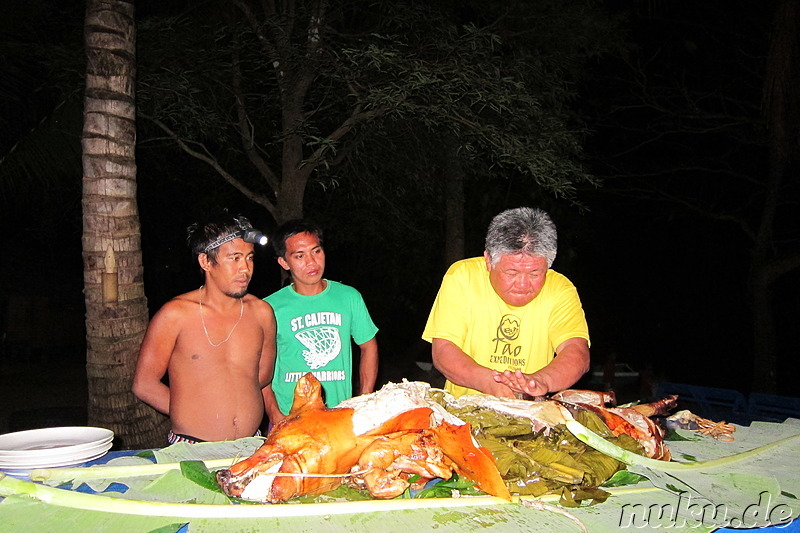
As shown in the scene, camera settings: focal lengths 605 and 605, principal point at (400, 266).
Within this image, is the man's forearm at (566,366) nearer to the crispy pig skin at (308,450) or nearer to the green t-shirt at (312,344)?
the crispy pig skin at (308,450)

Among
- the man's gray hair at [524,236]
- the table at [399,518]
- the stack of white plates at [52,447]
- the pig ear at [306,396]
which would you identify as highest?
the man's gray hair at [524,236]

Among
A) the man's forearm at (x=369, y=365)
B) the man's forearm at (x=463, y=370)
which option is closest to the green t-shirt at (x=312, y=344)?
the man's forearm at (x=369, y=365)

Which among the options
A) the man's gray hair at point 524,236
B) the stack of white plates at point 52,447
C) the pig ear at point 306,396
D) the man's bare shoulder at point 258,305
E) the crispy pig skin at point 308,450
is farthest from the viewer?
the man's bare shoulder at point 258,305

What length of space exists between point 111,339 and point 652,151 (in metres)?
13.7

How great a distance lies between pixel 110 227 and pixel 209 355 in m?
1.28

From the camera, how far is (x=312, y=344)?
4.25 meters

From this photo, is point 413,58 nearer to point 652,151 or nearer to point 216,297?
point 216,297

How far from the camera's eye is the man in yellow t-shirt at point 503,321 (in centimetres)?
319

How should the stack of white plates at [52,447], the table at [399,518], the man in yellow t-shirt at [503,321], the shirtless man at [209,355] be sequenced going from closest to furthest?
the table at [399,518], the stack of white plates at [52,447], the man in yellow t-shirt at [503,321], the shirtless man at [209,355]

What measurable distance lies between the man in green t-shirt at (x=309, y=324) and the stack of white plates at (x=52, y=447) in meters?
1.59

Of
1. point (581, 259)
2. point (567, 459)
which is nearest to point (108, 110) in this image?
point (567, 459)

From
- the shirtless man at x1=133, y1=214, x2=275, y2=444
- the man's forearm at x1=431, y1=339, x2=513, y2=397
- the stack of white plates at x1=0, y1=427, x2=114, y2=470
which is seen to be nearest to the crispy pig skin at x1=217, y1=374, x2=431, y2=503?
the stack of white plates at x1=0, y1=427, x2=114, y2=470

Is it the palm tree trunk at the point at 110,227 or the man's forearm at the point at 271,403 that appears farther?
the palm tree trunk at the point at 110,227

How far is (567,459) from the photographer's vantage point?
226cm
